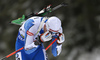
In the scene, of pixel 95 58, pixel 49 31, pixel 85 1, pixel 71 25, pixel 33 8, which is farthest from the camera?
pixel 33 8

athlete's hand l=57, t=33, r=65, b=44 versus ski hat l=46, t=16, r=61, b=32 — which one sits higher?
ski hat l=46, t=16, r=61, b=32

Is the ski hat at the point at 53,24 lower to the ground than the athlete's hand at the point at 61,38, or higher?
higher

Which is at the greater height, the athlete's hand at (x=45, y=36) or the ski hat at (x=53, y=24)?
the ski hat at (x=53, y=24)

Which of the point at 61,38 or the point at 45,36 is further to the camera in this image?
the point at 61,38

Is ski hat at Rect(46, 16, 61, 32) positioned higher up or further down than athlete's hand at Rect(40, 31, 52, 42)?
higher up

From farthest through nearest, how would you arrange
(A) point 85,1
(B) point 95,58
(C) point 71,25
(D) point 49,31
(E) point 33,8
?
(E) point 33,8
(C) point 71,25
(A) point 85,1
(B) point 95,58
(D) point 49,31

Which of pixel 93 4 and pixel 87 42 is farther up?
pixel 93 4

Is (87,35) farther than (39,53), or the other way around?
(87,35)

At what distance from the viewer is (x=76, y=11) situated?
1.90 meters

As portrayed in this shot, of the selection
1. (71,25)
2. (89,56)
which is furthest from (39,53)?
(71,25)

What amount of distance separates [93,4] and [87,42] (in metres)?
0.42

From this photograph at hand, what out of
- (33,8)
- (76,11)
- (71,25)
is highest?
(33,8)

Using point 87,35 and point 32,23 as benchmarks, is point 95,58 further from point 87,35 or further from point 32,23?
point 32,23

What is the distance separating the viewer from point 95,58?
1668 millimetres
